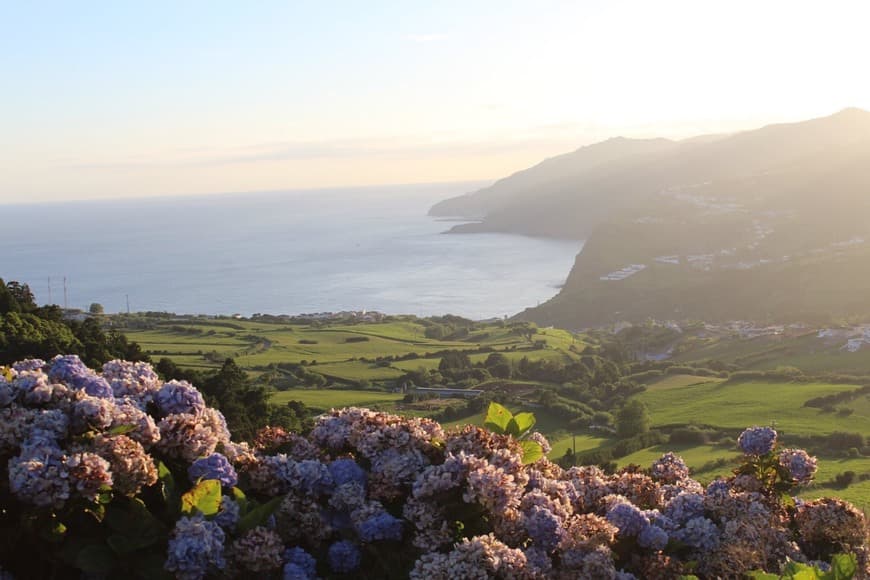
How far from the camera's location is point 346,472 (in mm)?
4977

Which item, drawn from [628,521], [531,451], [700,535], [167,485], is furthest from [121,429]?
[700,535]

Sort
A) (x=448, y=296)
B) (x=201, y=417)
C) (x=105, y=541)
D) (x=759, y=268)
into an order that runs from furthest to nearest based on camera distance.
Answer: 1. (x=448, y=296)
2. (x=759, y=268)
3. (x=201, y=417)
4. (x=105, y=541)

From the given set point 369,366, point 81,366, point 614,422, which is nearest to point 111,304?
point 369,366

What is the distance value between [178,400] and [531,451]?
2.39 metres

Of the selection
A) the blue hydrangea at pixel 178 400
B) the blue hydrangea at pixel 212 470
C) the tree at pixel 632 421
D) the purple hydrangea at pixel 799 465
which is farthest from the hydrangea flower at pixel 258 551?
the tree at pixel 632 421

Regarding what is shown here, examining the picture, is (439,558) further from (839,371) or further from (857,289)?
(857,289)

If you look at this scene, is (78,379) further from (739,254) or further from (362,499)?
(739,254)

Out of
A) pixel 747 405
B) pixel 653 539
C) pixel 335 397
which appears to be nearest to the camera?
pixel 653 539

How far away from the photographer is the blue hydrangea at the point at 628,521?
4793 mm

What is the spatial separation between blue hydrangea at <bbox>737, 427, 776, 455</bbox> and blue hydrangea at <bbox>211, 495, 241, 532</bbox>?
343 cm

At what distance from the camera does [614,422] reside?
47.8 m

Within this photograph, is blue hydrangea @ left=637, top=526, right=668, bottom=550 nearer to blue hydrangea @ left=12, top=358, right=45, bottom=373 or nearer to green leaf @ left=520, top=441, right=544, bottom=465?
green leaf @ left=520, top=441, right=544, bottom=465

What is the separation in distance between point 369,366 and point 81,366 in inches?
2422

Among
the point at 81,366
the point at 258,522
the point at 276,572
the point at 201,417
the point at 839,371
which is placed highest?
the point at 81,366
